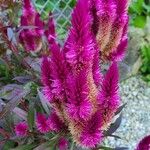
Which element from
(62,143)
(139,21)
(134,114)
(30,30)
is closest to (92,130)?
(62,143)

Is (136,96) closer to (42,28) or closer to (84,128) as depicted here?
(42,28)

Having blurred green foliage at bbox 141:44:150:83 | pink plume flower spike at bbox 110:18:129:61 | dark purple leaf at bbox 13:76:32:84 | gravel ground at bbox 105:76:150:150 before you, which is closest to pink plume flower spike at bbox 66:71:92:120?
pink plume flower spike at bbox 110:18:129:61

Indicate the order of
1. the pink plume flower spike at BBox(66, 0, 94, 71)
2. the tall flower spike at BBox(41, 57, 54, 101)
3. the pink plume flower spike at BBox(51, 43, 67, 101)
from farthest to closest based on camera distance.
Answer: the tall flower spike at BBox(41, 57, 54, 101) → the pink plume flower spike at BBox(51, 43, 67, 101) → the pink plume flower spike at BBox(66, 0, 94, 71)

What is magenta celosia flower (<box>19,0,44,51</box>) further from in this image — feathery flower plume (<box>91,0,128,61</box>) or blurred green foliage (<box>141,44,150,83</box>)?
blurred green foliage (<box>141,44,150,83</box>)

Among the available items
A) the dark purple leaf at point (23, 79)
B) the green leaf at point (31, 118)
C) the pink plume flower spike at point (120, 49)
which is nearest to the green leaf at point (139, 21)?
the dark purple leaf at point (23, 79)

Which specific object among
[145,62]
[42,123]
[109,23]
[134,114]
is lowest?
[134,114]

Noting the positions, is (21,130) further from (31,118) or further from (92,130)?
(92,130)
